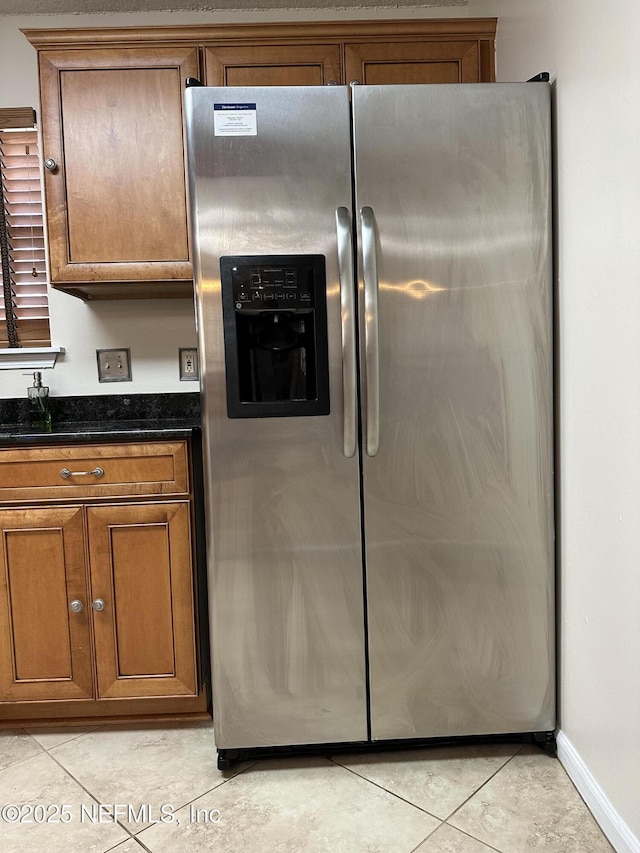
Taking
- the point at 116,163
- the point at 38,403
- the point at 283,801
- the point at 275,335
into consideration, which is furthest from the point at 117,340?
the point at 283,801

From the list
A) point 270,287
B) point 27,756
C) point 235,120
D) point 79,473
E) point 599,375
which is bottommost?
→ point 27,756

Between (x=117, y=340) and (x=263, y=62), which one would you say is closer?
(x=263, y=62)

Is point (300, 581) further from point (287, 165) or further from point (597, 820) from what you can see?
point (287, 165)

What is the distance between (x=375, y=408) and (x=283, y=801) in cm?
101

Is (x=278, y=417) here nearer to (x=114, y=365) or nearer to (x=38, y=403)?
(x=114, y=365)

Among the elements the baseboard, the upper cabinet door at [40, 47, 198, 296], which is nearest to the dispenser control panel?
the upper cabinet door at [40, 47, 198, 296]

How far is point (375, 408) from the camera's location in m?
1.67

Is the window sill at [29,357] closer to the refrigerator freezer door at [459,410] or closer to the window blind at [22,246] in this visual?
the window blind at [22,246]

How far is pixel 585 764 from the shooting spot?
5.32ft

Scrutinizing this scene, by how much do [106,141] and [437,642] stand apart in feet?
5.87

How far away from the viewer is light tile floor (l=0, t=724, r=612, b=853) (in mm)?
1507

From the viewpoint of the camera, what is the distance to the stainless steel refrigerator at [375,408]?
5.38 ft

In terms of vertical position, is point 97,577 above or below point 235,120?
below

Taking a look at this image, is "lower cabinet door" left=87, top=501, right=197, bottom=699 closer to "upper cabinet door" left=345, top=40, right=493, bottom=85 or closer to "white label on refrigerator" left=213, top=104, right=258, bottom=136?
"white label on refrigerator" left=213, top=104, right=258, bottom=136
